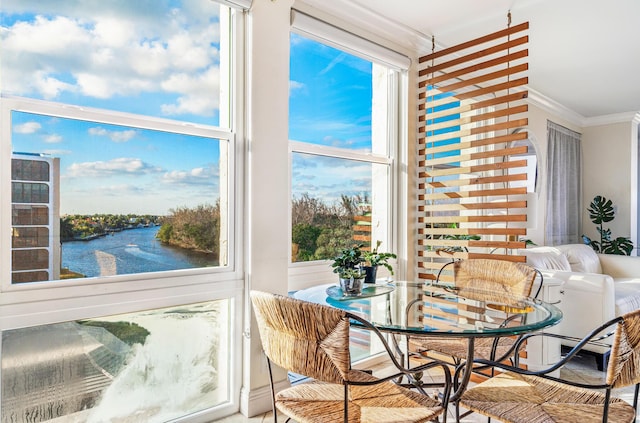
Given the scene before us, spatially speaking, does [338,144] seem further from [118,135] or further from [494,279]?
[118,135]

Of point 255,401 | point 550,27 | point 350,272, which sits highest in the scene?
point 550,27

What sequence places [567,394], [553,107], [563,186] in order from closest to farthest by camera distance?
1. [567,394]
2. [553,107]
3. [563,186]

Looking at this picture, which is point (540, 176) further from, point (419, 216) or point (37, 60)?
point (37, 60)

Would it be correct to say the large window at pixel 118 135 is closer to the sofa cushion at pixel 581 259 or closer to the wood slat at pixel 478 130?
the wood slat at pixel 478 130

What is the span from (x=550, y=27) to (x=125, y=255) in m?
3.48

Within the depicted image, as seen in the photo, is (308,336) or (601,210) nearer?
(308,336)

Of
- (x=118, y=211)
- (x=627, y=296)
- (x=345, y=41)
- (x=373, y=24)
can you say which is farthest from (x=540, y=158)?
(x=118, y=211)

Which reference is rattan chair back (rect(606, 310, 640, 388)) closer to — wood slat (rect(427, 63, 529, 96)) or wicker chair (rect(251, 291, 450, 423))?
wicker chair (rect(251, 291, 450, 423))

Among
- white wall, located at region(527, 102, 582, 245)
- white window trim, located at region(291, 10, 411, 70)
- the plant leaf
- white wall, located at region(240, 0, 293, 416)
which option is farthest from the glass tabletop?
the plant leaf

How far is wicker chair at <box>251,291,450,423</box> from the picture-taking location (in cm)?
135

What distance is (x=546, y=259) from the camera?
13.1ft

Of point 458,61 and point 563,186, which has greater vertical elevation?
point 458,61

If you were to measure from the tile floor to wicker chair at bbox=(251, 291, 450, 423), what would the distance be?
2.55 ft

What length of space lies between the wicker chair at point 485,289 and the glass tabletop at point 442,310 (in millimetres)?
114
